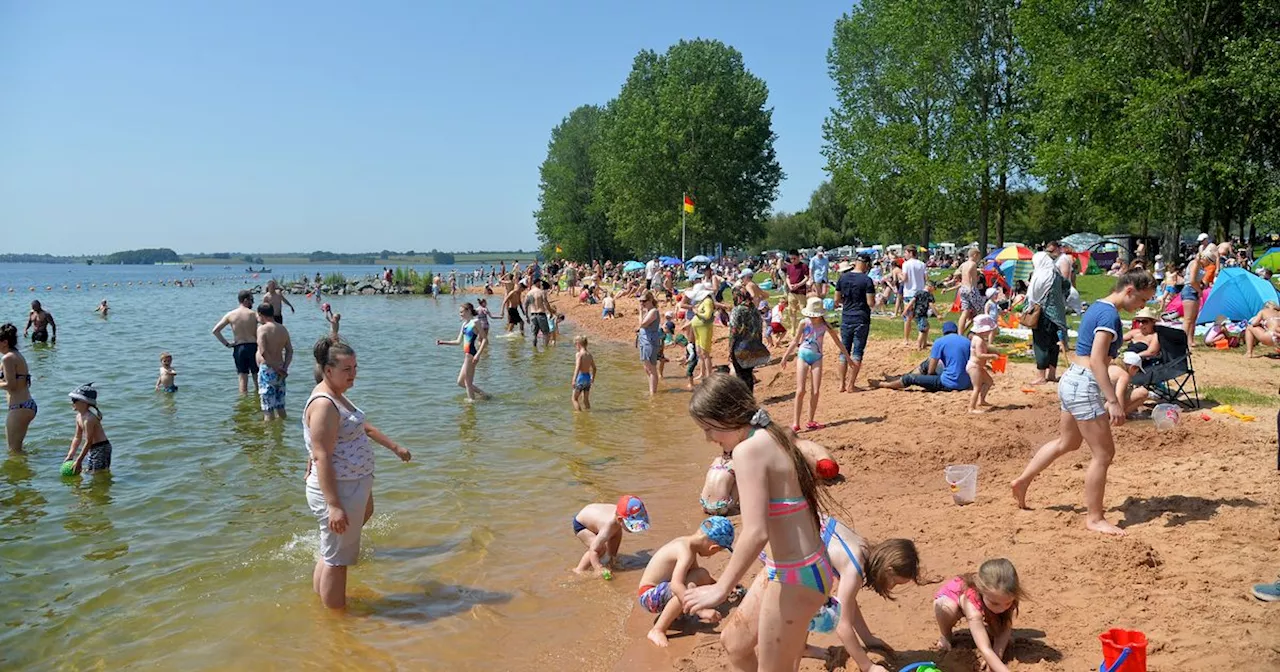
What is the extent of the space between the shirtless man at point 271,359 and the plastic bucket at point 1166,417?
9936mm

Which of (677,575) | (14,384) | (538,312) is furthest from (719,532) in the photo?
(538,312)

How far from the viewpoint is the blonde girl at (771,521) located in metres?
2.91

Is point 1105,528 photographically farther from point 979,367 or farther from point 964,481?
point 979,367

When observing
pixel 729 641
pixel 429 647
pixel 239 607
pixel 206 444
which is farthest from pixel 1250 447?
pixel 206 444

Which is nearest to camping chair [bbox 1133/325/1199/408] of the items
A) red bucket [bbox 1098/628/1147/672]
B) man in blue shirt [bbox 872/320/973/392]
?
man in blue shirt [bbox 872/320/973/392]

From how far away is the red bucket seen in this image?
3.41 metres

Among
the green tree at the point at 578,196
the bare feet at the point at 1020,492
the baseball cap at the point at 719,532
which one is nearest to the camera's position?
the baseball cap at the point at 719,532

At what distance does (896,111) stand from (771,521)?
37796mm

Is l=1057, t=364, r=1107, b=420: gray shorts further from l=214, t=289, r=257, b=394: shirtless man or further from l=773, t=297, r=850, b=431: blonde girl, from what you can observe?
l=214, t=289, r=257, b=394: shirtless man

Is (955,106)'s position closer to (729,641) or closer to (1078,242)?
(1078,242)

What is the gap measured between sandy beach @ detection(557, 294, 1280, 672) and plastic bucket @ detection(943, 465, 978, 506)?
0.13 meters

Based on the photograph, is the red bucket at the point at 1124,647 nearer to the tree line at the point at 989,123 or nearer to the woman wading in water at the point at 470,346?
the woman wading in water at the point at 470,346

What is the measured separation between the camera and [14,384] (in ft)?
27.6

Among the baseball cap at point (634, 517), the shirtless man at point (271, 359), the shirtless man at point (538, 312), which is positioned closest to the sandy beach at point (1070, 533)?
the baseball cap at point (634, 517)
